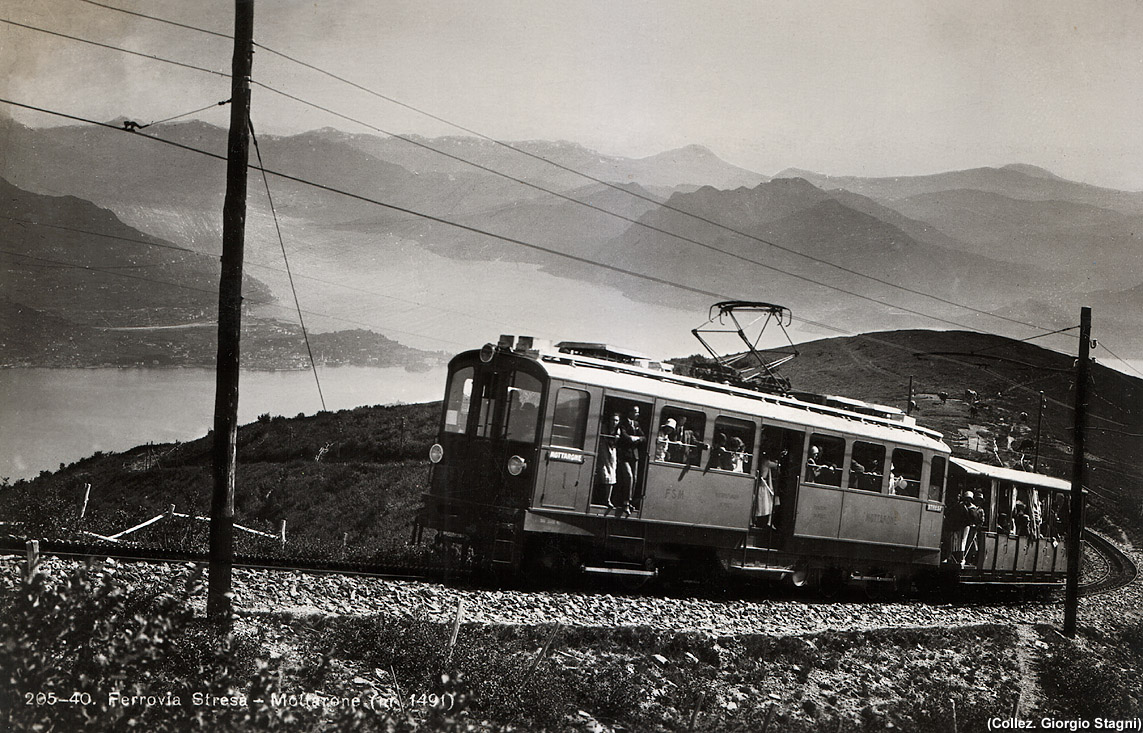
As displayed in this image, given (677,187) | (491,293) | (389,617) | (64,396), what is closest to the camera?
(389,617)

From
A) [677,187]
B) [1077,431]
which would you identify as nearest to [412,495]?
[677,187]

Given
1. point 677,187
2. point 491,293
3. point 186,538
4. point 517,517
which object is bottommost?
point 186,538

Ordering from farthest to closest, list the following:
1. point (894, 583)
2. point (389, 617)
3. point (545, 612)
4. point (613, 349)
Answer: point (894, 583) < point (613, 349) < point (545, 612) < point (389, 617)

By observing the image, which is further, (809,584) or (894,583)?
(894,583)

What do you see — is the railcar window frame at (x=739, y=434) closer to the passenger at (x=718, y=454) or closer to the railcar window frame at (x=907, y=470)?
the passenger at (x=718, y=454)

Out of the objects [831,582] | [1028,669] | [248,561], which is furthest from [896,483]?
[248,561]

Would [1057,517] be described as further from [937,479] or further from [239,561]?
[239,561]

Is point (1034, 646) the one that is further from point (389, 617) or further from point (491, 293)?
point (491, 293)

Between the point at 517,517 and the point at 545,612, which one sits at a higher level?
the point at 517,517
